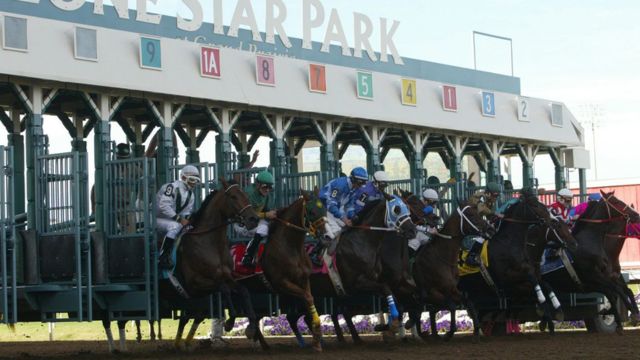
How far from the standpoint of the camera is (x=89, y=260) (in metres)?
12.7

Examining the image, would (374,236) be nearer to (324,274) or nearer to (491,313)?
(324,274)

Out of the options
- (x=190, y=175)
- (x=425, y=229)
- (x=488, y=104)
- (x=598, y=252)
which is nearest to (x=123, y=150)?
(x=190, y=175)

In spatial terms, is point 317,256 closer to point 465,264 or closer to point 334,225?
point 334,225

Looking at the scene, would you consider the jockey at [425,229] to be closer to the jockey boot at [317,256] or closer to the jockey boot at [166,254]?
the jockey boot at [317,256]

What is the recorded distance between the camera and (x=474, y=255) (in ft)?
50.6

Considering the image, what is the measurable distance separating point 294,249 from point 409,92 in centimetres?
950

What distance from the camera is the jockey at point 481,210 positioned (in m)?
15.2

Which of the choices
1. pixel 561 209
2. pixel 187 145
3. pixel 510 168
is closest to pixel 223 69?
pixel 187 145

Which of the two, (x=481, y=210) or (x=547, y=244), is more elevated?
(x=481, y=210)

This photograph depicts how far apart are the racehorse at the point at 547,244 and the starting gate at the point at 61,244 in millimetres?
5377

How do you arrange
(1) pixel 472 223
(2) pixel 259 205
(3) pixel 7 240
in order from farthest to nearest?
(1) pixel 472 223 < (2) pixel 259 205 < (3) pixel 7 240

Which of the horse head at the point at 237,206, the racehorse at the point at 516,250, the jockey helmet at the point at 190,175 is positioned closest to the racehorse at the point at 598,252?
the racehorse at the point at 516,250

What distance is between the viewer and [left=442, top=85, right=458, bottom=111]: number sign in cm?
2300

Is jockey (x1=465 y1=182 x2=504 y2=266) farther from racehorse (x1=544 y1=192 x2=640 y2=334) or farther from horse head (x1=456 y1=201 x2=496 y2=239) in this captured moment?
racehorse (x1=544 y1=192 x2=640 y2=334)
